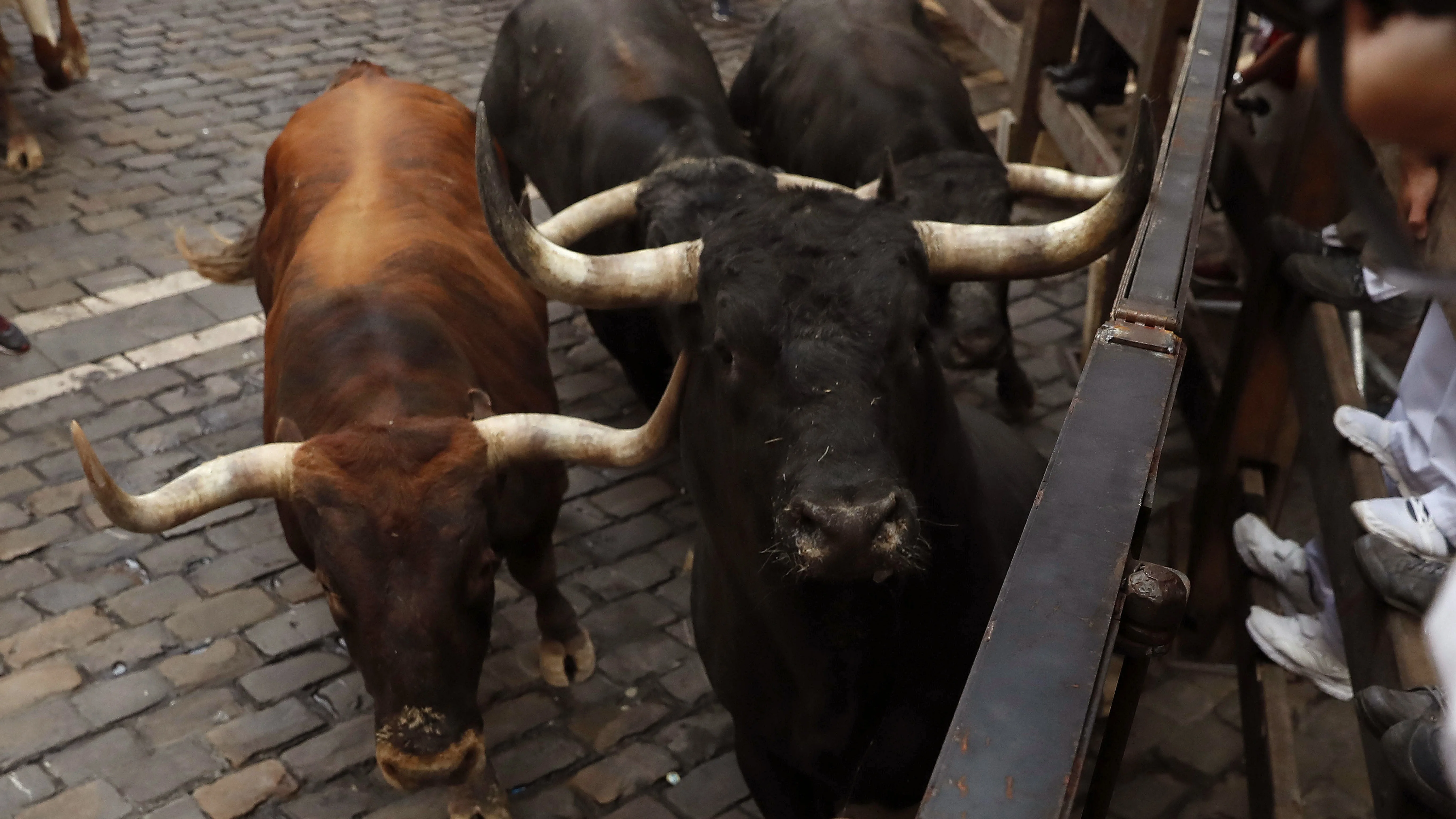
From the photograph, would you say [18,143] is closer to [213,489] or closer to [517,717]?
[213,489]

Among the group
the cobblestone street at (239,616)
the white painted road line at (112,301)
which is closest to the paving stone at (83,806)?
the cobblestone street at (239,616)

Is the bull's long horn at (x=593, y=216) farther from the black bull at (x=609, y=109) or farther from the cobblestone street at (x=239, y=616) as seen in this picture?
the cobblestone street at (x=239, y=616)

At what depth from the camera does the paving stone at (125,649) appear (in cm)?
496

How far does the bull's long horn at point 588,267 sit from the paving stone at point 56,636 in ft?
10.1

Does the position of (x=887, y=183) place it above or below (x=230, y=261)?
above

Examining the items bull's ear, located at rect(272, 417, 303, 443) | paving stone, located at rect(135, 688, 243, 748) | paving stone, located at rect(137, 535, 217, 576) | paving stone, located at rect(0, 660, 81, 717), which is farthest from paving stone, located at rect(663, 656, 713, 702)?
paving stone, located at rect(0, 660, 81, 717)

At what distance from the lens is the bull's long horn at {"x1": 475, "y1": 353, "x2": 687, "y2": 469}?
3.89 m

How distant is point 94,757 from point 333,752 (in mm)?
872

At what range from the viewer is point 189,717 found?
476 cm

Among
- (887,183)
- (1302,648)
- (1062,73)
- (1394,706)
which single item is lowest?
(1302,648)

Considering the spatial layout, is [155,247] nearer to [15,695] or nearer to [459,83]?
[459,83]

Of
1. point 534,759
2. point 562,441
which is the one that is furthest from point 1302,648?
point 534,759

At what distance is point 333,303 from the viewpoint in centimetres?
448

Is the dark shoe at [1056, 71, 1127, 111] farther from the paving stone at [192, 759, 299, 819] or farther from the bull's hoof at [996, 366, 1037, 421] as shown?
the paving stone at [192, 759, 299, 819]
